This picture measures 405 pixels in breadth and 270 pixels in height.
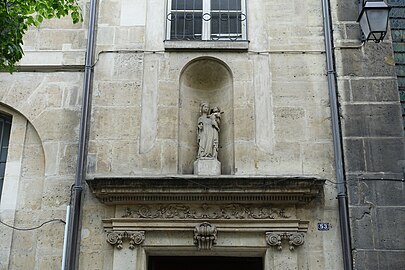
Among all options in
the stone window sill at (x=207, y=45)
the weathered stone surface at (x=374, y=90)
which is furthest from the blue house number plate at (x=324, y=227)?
the stone window sill at (x=207, y=45)

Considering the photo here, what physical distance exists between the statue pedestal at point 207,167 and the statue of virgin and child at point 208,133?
0.23 feet

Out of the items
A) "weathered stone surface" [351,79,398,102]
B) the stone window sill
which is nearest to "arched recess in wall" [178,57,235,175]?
the stone window sill

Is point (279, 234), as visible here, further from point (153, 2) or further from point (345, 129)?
point (153, 2)

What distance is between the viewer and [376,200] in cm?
791

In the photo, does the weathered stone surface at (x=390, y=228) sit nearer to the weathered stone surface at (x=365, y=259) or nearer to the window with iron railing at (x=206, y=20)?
the weathered stone surface at (x=365, y=259)

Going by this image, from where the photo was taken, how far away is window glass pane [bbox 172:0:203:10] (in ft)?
30.9

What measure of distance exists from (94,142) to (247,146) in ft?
7.67

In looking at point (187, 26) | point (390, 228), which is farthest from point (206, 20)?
point (390, 228)

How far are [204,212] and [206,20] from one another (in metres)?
3.33

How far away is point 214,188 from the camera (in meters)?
7.80

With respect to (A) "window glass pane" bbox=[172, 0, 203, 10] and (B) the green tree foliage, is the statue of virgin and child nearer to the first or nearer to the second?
(A) "window glass pane" bbox=[172, 0, 203, 10]

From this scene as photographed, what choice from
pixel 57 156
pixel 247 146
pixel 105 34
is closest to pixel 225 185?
pixel 247 146

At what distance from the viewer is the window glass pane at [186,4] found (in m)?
9.41

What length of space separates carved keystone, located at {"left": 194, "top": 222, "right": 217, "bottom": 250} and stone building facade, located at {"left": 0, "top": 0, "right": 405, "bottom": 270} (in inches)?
0.7
